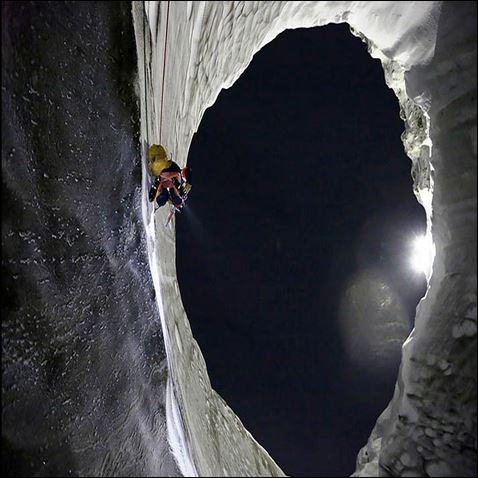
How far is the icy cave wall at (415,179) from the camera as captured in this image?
2.18 meters

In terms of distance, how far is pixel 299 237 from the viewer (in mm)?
10844

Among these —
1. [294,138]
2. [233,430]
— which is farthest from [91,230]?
[294,138]

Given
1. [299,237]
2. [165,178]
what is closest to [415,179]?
[165,178]

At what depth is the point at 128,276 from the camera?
3281 mm

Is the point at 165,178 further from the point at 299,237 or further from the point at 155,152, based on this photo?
the point at 299,237

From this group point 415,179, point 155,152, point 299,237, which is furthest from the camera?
point 299,237

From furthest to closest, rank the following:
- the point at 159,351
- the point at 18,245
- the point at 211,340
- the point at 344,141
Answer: the point at 344,141 < the point at 211,340 < the point at 159,351 < the point at 18,245

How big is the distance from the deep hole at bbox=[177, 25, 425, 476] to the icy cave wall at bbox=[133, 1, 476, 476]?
613 centimetres

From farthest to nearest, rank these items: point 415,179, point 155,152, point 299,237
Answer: point 299,237, point 415,179, point 155,152

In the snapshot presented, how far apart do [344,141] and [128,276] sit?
8575 millimetres

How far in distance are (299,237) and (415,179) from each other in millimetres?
7405

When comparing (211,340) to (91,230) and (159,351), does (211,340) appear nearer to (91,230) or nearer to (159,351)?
(159,351)

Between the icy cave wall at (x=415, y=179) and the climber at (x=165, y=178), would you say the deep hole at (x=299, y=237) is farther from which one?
the climber at (x=165, y=178)

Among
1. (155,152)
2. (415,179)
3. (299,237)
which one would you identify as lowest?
(415,179)
